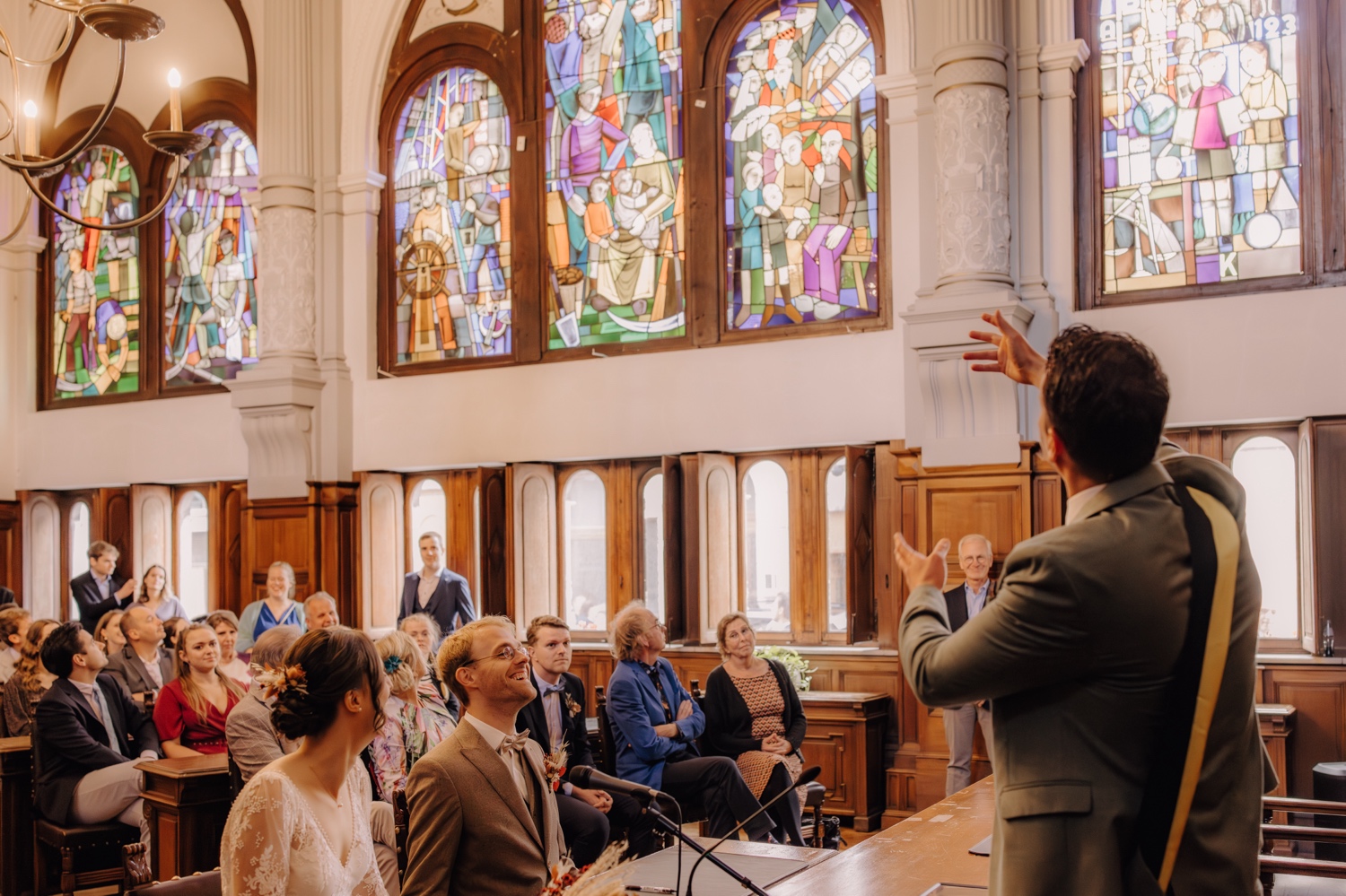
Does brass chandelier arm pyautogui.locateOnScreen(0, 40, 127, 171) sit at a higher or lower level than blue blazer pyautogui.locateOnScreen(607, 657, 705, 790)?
higher

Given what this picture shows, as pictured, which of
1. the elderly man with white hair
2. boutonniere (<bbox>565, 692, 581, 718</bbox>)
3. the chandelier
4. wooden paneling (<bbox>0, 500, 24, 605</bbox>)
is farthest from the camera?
wooden paneling (<bbox>0, 500, 24, 605</bbox>)

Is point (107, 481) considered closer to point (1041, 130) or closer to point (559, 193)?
point (559, 193)

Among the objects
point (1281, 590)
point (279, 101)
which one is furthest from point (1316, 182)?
point (279, 101)

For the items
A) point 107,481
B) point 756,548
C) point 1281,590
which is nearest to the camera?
point 1281,590

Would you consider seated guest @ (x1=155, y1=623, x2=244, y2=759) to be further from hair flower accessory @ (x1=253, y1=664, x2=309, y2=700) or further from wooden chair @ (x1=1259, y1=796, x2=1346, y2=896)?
wooden chair @ (x1=1259, y1=796, x2=1346, y2=896)

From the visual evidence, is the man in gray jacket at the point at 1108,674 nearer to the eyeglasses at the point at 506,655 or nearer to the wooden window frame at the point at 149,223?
A: the eyeglasses at the point at 506,655

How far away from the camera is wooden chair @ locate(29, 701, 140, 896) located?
556 centimetres

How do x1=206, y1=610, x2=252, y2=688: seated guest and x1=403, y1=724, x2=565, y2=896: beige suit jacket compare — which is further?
x1=206, y1=610, x2=252, y2=688: seated guest

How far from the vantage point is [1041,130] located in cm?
784

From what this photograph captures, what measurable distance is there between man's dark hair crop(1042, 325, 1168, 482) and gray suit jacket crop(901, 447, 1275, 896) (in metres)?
0.05

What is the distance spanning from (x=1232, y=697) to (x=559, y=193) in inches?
335

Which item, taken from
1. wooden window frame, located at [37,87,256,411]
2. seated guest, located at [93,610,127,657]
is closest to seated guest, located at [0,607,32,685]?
seated guest, located at [93,610,127,657]

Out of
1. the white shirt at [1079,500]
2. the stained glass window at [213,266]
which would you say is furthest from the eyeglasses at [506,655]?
the stained glass window at [213,266]

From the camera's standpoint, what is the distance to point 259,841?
101 inches
